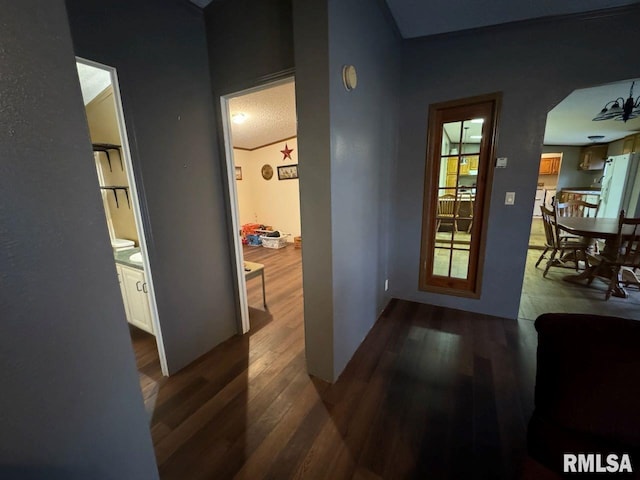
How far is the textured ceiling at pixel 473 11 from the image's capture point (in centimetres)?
183

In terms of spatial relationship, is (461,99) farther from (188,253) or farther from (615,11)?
(188,253)

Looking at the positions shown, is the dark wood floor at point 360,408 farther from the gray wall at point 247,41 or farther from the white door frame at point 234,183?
the gray wall at point 247,41

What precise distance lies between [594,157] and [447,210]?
6.59 m

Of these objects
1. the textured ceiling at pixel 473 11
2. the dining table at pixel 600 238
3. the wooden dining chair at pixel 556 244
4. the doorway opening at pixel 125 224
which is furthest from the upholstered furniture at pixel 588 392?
the wooden dining chair at pixel 556 244

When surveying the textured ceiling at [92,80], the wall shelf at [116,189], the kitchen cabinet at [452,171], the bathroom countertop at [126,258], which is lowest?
the bathroom countertop at [126,258]

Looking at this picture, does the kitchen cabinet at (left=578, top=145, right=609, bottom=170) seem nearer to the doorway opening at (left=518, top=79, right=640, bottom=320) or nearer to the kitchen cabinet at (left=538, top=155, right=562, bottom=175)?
the doorway opening at (left=518, top=79, right=640, bottom=320)

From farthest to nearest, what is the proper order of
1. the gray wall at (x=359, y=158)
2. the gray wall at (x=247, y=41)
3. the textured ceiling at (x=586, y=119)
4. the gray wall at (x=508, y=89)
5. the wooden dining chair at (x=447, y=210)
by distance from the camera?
the textured ceiling at (x=586, y=119) < the wooden dining chair at (x=447, y=210) < the gray wall at (x=508, y=89) < the gray wall at (x=247, y=41) < the gray wall at (x=359, y=158)

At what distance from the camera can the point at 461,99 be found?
7.63 ft

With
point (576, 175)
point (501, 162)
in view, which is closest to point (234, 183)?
point (501, 162)

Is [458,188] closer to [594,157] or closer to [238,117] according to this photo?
[238,117]

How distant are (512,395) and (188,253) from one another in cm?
237

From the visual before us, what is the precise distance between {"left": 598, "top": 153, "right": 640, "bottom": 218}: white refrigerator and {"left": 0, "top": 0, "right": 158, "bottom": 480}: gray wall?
690cm

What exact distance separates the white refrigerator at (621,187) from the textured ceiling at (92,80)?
734cm

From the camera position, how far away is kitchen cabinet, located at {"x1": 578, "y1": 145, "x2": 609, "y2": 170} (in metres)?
6.24
